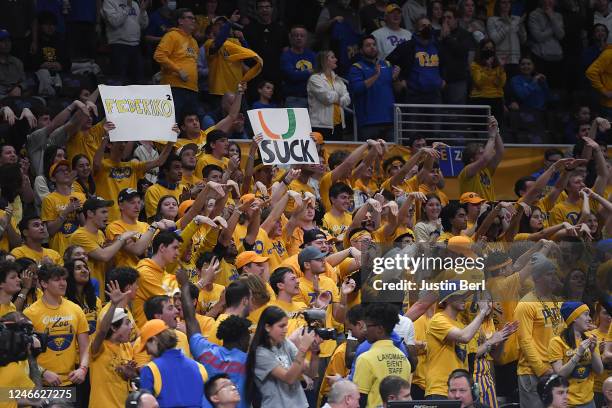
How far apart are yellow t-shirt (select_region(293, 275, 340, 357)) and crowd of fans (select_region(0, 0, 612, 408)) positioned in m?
0.02

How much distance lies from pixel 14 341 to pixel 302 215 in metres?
4.64

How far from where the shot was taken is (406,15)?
21.0 m

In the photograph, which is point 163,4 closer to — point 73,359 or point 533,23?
point 533,23

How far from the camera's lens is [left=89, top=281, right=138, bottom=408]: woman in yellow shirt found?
1155 centimetres

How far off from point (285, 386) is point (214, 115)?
780 centimetres

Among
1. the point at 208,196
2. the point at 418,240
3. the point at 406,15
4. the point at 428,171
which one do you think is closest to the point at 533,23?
the point at 406,15

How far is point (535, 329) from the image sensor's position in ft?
44.3

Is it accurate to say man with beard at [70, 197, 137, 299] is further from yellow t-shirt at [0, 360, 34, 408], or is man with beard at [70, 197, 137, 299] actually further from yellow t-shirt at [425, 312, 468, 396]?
yellow t-shirt at [425, 312, 468, 396]

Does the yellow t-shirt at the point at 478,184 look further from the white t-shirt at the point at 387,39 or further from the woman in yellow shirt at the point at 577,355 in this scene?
the woman in yellow shirt at the point at 577,355

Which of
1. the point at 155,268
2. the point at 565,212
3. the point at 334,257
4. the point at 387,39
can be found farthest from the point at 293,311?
the point at 387,39

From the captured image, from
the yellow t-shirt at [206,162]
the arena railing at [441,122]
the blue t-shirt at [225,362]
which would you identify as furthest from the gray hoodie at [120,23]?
the blue t-shirt at [225,362]

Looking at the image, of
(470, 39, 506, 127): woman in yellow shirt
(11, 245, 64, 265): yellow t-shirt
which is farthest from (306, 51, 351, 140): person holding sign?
(11, 245, 64, 265): yellow t-shirt

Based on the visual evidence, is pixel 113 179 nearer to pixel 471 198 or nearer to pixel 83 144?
pixel 83 144

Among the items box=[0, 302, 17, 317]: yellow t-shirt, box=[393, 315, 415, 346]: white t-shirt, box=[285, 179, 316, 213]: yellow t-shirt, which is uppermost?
box=[0, 302, 17, 317]: yellow t-shirt
